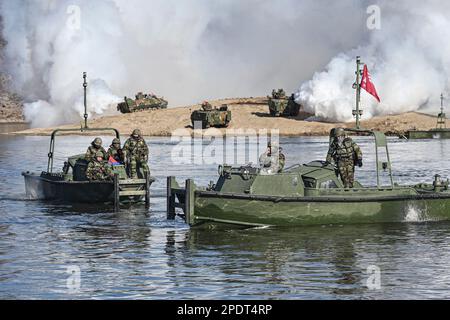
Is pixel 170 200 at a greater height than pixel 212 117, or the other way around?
pixel 212 117

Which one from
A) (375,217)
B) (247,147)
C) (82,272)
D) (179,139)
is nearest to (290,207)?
(375,217)

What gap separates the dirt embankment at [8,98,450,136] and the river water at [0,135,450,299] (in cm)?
4618

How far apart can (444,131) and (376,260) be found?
48923 mm

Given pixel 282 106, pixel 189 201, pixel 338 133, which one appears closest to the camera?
pixel 189 201

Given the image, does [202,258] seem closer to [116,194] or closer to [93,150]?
[116,194]

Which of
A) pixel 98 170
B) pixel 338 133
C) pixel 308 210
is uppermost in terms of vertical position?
pixel 338 133

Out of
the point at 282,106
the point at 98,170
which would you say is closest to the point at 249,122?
the point at 282,106

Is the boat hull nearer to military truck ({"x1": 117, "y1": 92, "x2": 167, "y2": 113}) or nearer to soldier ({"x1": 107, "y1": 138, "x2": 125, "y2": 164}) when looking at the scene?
soldier ({"x1": 107, "y1": 138, "x2": 125, "y2": 164})

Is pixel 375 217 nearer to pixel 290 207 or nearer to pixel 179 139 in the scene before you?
pixel 290 207

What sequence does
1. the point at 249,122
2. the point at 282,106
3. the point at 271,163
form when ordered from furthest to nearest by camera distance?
1. the point at 282,106
2. the point at 249,122
3. the point at 271,163

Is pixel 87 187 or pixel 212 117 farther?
pixel 212 117

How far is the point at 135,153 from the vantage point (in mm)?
29250

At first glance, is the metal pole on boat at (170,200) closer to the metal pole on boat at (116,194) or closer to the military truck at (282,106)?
the metal pole on boat at (116,194)

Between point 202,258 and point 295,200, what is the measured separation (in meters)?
3.54
